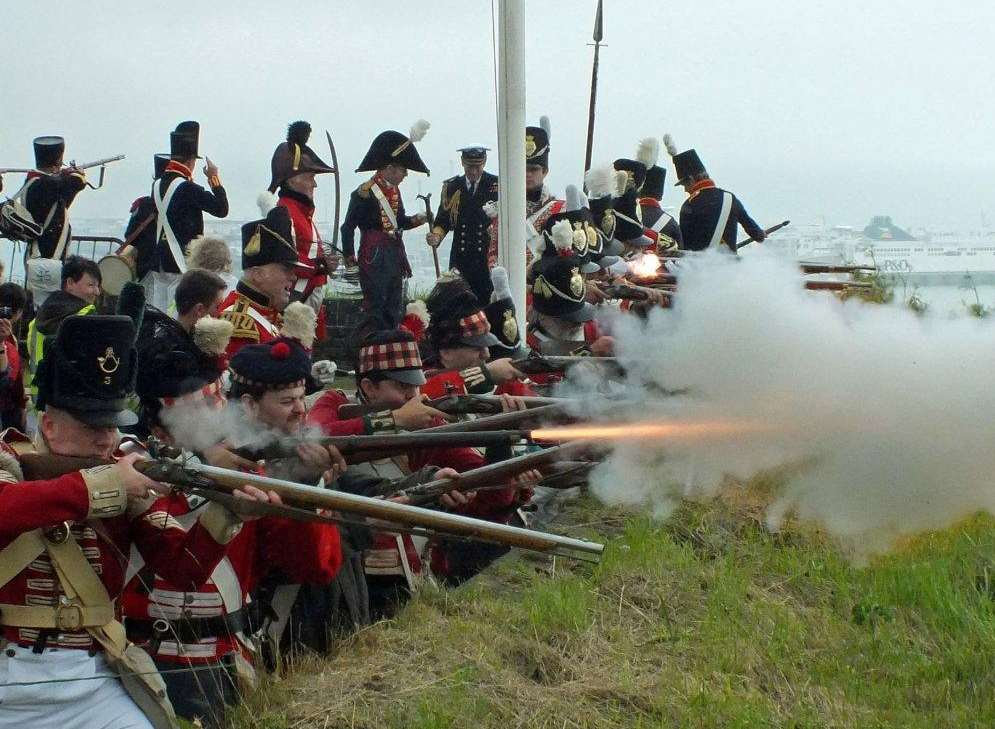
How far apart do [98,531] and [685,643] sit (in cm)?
336

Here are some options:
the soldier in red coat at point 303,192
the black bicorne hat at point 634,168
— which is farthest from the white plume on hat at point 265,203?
the black bicorne hat at point 634,168

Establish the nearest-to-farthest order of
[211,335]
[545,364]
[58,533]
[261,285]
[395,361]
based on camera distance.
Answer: [58,533]
[211,335]
[395,361]
[545,364]
[261,285]

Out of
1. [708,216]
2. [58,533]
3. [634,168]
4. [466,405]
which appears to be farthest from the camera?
[634,168]

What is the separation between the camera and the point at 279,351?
17.9ft

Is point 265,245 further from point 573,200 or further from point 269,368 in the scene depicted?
point 573,200

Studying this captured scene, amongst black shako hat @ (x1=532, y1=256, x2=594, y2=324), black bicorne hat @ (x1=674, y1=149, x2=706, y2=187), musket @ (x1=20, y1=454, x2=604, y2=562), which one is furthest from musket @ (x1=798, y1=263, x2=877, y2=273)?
musket @ (x1=20, y1=454, x2=604, y2=562)

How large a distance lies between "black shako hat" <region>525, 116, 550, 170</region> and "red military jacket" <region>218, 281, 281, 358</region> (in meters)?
5.73

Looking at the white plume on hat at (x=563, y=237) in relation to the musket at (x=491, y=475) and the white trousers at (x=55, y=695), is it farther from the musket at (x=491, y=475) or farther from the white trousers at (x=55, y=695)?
the white trousers at (x=55, y=695)

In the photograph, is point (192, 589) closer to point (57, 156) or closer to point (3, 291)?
point (3, 291)

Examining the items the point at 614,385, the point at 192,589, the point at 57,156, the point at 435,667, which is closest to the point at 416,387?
the point at 614,385

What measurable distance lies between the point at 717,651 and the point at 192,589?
2.85 m

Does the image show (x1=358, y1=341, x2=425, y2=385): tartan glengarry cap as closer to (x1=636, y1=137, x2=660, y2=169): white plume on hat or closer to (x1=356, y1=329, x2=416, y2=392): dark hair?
(x1=356, y1=329, x2=416, y2=392): dark hair

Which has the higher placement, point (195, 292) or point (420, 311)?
point (195, 292)

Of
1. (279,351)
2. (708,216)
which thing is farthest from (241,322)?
(708,216)
